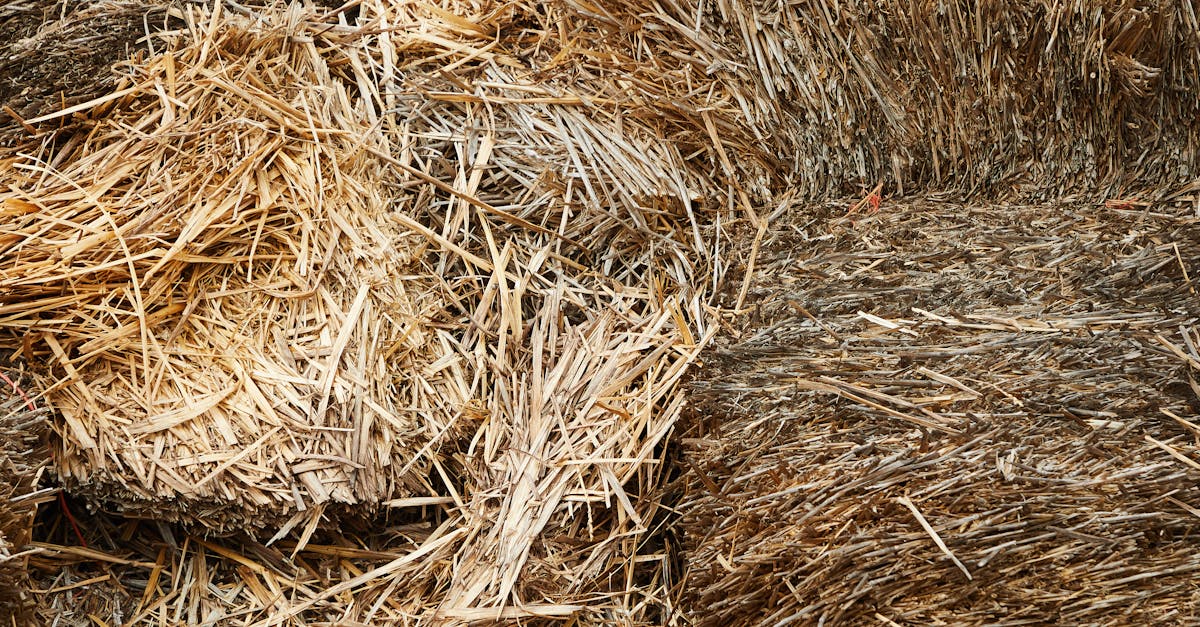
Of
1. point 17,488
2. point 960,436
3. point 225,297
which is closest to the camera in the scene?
point 960,436

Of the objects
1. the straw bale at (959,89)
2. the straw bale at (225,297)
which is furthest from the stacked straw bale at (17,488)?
the straw bale at (959,89)

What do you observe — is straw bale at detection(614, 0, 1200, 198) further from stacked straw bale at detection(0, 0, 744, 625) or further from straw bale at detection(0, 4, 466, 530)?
straw bale at detection(0, 4, 466, 530)

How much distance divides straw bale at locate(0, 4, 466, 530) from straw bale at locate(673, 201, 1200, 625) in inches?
24.2

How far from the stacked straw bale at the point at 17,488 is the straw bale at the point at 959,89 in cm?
142

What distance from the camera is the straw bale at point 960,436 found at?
142 centimetres

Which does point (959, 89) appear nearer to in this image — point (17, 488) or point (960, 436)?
point (960, 436)

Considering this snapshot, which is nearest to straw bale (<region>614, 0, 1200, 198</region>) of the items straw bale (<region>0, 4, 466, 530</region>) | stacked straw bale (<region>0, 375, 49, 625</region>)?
straw bale (<region>0, 4, 466, 530</region>)

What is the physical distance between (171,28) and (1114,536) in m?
2.06

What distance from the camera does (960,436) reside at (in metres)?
1.54

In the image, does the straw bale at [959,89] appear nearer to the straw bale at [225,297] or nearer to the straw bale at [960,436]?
the straw bale at [960,436]

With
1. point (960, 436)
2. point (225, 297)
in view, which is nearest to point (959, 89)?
point (960, 436)

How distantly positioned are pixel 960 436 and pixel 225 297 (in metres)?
1.38

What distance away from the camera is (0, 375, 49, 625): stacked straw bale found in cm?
160

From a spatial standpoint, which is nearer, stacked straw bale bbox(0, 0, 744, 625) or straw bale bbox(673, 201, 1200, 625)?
straw bale bbox(673, 201, 1200, 625)
